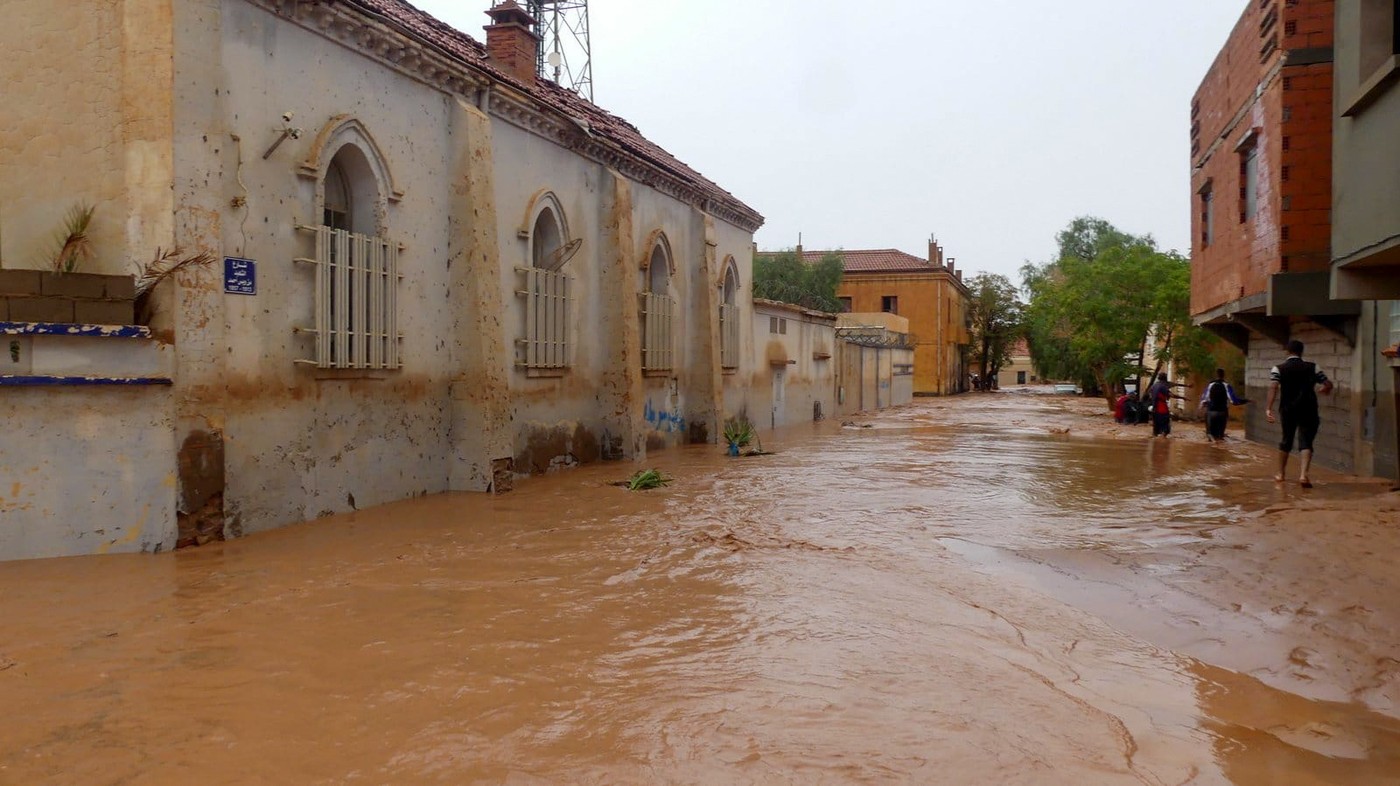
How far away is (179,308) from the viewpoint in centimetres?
803

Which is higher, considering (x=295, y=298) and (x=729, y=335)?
(x=729, y=335)

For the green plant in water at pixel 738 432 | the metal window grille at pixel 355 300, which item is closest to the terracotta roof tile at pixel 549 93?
the metal window grille at pixel 355 300

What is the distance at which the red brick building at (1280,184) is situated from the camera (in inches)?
526

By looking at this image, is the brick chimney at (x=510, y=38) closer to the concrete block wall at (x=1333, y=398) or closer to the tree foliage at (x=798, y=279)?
the concrete block wall at (x=1333, y=398)

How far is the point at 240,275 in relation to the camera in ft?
29.0

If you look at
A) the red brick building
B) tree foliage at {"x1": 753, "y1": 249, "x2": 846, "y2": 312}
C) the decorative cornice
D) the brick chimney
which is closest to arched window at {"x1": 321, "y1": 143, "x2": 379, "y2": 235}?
the decorative cornice

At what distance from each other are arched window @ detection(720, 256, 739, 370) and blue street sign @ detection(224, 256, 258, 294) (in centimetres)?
1351

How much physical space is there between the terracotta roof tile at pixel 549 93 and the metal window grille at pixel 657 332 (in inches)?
101

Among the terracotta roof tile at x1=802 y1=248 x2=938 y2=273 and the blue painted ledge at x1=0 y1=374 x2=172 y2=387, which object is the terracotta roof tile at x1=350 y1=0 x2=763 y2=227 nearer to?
the blue painted ledge at x1=0 y1=374 x2=172 y2=387

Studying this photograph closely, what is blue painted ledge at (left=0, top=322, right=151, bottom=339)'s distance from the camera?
741cm

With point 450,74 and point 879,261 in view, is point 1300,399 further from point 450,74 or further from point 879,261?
point 879,261

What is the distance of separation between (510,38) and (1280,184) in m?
11.6

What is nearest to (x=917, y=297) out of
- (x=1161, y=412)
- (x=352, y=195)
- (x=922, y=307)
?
(x=922, y=307)

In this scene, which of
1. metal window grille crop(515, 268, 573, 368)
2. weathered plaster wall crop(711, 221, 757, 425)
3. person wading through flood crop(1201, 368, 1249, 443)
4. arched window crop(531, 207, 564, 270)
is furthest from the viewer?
weathered plaster wall crop(711, 221, 757, 425)
